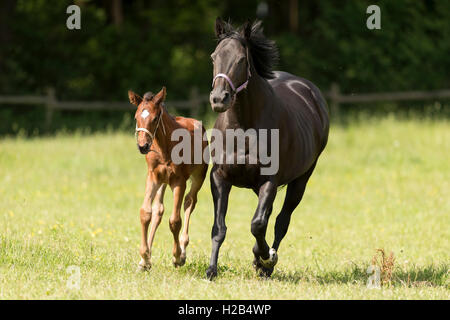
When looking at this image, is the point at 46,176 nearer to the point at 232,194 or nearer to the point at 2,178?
the point at 2,178

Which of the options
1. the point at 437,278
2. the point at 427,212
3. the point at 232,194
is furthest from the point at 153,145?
the point at 232,194

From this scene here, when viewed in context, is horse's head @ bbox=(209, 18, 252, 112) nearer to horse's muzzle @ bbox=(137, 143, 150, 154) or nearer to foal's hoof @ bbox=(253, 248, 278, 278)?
horse's muzzle @ bbox=(137, 143, 150, 154)

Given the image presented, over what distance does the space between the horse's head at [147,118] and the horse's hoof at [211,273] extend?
121 centimetres

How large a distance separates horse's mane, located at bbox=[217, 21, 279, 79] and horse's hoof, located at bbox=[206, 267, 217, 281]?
1836mm

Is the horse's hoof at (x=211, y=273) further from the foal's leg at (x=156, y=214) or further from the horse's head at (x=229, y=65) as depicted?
the horse's head at (x=229, y=65)

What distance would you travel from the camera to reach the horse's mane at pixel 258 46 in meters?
6.45

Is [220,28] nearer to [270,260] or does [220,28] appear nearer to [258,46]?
[258,46]

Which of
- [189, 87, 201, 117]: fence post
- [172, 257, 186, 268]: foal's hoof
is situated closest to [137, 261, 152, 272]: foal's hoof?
[172, 257, 186, 268]: foal's hoof

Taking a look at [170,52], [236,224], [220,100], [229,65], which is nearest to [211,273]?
[220,100]

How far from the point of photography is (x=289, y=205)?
8031 mm

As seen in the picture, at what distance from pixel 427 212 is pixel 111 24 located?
17828 millimetres

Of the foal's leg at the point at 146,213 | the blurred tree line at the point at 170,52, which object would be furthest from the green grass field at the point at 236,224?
the blurred tree line at the point at 170,52

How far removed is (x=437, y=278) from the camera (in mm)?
7363

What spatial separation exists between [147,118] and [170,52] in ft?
68.5
